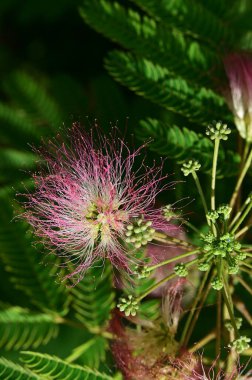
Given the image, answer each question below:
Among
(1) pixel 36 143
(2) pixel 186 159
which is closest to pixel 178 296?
(2) pixel 186 159

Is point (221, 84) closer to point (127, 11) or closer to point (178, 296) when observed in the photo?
point (127, 11)

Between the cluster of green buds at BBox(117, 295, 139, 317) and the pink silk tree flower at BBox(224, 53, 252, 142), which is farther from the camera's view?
the pink silk tree flower at BBox(224, 53, 252, 142)

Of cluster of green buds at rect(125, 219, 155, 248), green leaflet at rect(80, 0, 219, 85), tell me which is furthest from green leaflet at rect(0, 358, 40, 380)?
green leaflet at rect(80, 0, 219, 85)

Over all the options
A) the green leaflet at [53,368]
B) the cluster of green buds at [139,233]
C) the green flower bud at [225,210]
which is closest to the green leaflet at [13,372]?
the green leaflet at [53,368]

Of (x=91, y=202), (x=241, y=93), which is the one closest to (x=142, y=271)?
(x=91, y=202)

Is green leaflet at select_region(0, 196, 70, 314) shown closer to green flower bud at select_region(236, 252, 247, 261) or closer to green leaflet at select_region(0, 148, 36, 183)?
green leaflet at select_region(0, 148, 36, 183)

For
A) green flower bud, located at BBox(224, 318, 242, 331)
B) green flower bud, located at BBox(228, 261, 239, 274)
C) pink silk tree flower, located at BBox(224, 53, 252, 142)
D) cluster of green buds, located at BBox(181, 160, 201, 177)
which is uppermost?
pink silk tree flower, located at BBox(224, 53, 252, 142)
